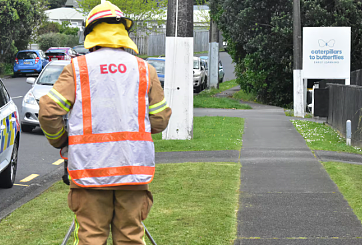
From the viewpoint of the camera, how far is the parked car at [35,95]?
13.1 metres

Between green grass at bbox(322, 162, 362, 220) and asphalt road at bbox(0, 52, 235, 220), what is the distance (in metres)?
3.96

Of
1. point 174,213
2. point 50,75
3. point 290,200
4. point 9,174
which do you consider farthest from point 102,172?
point 50,75

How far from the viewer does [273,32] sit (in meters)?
21.2

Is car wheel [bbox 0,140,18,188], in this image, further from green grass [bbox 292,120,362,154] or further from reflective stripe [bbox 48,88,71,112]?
green grass [bbox 292,120,362,154]

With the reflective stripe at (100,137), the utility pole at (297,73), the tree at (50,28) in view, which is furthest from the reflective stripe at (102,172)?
the tree at (50,28)

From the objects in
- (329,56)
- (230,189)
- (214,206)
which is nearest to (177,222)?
(214,206)

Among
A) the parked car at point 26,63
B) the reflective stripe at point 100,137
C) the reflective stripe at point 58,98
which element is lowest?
the reflective stripe at point 100,137

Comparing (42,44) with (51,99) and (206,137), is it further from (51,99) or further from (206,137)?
(51,99)

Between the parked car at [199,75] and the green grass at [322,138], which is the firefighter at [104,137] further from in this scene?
the parked car at [199,75]

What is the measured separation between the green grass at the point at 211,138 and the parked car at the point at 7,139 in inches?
129

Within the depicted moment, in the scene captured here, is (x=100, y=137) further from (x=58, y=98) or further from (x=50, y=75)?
(x=50, y=75)

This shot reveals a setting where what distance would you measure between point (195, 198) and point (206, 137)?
5451 millimetres

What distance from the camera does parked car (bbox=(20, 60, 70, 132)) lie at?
13125 mm

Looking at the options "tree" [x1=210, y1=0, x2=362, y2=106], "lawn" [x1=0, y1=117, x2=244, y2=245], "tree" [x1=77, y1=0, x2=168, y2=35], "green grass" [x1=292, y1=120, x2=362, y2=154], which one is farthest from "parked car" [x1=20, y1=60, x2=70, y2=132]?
"tree" [x1=77, y1=0, x2=168, y2=35]
